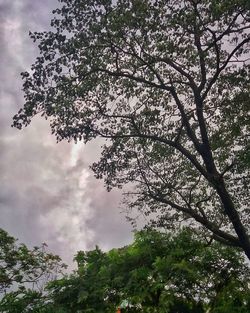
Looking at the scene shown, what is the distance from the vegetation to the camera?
23.5ft

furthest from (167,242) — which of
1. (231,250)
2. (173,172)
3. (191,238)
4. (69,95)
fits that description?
(173,172)

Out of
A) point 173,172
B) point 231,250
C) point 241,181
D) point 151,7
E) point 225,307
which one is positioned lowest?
point 225,307

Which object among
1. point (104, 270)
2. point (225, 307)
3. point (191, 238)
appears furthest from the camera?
point (191, 238)

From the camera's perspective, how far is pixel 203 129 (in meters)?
14.3

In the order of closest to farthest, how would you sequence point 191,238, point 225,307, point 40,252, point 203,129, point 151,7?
point 225,307 → point 191,238 → point 151,7 → point 203,129 → point 40,252

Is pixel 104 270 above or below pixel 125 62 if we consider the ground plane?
below

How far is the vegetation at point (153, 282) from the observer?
23.5ft

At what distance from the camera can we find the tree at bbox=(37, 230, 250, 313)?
7.14 metres

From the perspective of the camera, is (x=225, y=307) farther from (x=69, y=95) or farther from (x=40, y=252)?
(x=40, y=252)

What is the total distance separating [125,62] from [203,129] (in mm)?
3114

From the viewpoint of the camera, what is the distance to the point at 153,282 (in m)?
7.12

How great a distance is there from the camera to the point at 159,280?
7086 mm

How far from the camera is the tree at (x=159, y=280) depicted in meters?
7.14

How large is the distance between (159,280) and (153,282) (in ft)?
0.33
